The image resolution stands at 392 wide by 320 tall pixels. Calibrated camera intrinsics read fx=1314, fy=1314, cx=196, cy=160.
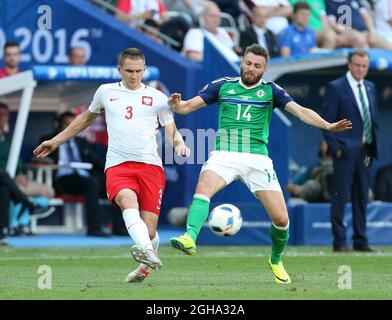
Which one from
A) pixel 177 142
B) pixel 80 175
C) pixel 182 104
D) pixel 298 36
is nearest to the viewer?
pixel 177 142

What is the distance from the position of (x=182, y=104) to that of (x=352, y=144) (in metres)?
5.26

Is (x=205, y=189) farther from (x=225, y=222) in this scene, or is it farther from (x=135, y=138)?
(x=135, y=138)

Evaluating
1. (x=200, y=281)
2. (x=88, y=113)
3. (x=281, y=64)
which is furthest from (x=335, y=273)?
(x=281, y=64)

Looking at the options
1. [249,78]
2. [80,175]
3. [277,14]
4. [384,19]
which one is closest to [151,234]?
[249,78]

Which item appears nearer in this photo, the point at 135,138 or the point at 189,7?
the point at 135,138

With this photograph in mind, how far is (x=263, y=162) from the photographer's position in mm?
12055

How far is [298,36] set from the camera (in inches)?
858

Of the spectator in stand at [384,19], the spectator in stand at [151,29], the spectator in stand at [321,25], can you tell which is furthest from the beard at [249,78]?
the spectator in stand at [384,19]

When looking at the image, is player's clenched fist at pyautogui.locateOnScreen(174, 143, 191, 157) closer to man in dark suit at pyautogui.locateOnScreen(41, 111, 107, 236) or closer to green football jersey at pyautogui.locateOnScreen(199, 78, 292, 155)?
green football jersey at pyautogui.locateOnScreen(199, 78, 292, 155)

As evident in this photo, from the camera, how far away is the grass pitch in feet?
35.3

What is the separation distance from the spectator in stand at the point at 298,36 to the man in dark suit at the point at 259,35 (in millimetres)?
153

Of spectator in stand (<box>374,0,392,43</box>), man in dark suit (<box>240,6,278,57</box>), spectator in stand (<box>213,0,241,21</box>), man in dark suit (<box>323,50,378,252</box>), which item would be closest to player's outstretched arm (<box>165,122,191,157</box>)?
man in dark suit (<box>323,50,378,252</box>)

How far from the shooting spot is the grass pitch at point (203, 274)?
10.8 metres

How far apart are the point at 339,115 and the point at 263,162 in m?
5.06
